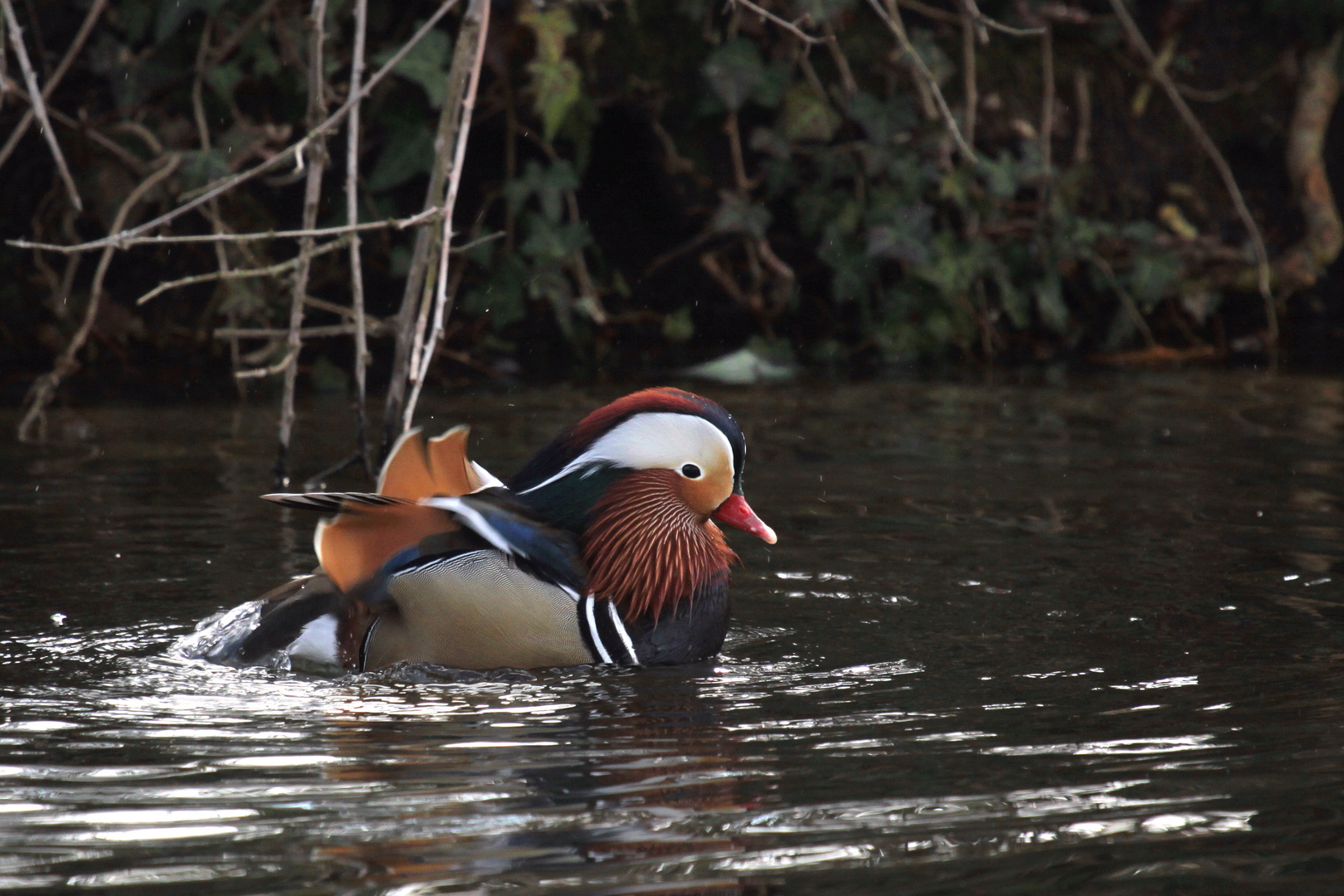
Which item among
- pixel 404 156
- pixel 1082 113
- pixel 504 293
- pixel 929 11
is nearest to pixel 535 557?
pixel 404 156

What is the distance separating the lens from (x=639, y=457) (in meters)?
4.03

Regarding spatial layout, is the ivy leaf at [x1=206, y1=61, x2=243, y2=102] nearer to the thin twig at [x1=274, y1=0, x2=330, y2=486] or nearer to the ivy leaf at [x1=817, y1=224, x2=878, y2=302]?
the ivy leaf at [x1=817, y1=224, x2=878, y2=302]

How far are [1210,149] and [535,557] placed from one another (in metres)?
6.19

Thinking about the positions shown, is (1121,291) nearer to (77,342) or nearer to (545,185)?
(545,185)

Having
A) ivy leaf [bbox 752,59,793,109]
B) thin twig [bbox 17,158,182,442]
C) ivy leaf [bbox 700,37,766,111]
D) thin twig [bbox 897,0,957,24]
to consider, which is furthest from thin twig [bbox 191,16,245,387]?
thin twig [bbox 897,0,957,24]

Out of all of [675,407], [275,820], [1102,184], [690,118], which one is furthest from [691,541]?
[1102,184]

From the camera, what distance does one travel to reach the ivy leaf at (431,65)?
732 cm

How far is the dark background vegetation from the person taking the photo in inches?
326

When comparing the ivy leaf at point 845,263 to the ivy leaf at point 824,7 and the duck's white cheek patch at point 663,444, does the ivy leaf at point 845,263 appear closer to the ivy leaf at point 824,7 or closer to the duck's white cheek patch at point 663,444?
the ivy leaf at point 824,7

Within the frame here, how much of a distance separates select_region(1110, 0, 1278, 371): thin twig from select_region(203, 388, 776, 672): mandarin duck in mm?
5411

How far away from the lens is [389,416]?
4.94 metres

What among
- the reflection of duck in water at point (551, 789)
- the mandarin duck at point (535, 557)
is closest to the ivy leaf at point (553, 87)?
the mandarin duck at point (535, 557)

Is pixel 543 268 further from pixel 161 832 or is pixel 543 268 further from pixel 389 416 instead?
pixel 161 832

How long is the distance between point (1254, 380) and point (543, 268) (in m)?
3.22
